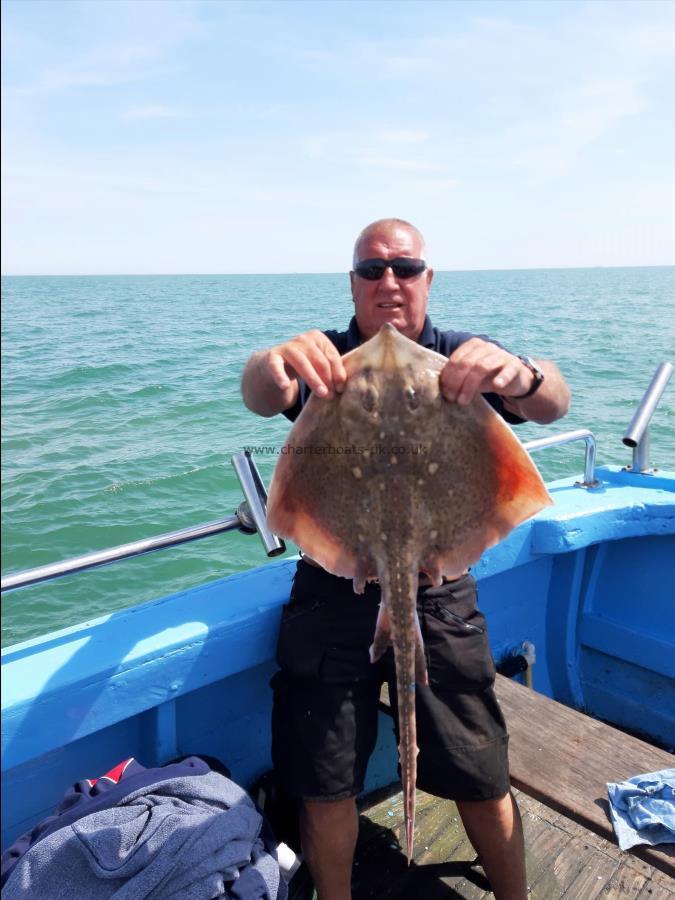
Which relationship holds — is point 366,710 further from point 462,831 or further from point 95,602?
point 95,602

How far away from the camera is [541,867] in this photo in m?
2.88

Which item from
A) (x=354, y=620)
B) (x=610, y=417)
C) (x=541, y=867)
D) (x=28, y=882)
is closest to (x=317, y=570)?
(x=354, y=620)

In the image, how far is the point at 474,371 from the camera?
193 centimetres

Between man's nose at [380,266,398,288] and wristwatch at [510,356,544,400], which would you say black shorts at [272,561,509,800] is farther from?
man's nose at [380,266,398,288]

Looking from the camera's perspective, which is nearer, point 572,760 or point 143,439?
point 572,760

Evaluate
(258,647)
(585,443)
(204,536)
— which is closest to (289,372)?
(204,536)

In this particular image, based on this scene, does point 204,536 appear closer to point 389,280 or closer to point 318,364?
point 318,364

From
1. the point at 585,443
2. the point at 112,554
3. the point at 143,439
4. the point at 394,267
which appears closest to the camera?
the point at 112,554

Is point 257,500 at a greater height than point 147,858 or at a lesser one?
greater

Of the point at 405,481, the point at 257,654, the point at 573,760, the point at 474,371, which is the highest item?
the point at 474,371

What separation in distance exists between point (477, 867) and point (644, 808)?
33.1 inches

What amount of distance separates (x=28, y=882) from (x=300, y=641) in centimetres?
118

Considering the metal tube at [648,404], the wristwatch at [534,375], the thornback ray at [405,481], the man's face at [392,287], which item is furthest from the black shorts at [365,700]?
the metal tube at [648,404]

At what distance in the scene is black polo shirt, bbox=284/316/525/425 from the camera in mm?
2818
